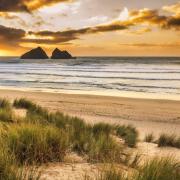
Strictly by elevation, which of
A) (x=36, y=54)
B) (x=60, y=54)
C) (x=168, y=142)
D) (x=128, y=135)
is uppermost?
(x=36, y=54)

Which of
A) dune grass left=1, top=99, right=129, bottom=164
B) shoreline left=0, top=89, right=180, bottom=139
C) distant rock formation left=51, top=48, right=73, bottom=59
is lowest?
shoreline left=0, top=89, right=180, bottom=139

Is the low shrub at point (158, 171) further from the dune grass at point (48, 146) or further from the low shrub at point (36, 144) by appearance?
the low shrub at point (36, 144)

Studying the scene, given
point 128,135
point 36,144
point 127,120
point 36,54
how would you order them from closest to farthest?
point 36,144 → point 128,135 → point 127,120 → point 36,54

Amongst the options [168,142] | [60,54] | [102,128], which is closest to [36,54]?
[60,54]

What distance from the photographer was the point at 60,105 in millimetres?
16266

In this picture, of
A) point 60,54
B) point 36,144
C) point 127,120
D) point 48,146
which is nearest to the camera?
point 36,144

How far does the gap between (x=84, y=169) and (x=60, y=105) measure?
1179 cm

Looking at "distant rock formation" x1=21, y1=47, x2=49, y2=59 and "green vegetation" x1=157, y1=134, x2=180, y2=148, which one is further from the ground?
"distant rock formation" x1=21, y1=47, x2=49, y2=59

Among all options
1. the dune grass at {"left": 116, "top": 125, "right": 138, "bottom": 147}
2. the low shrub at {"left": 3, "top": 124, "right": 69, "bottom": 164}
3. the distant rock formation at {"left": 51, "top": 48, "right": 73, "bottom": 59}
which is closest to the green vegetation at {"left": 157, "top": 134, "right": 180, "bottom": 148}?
the dune grass at {"left": 116, "top": 125, "right": 138, "bottom": 147}

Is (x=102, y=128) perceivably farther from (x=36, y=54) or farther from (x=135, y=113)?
(x=36, y=54)

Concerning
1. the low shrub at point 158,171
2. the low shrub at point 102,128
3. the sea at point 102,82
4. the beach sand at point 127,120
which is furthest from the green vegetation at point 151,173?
the sea at point 102,82

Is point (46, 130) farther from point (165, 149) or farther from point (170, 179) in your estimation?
point (165, 149)

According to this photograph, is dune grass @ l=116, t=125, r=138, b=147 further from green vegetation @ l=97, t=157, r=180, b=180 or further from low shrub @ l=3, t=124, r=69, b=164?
green vegetation @ l=97, t=157, r=180, b=180

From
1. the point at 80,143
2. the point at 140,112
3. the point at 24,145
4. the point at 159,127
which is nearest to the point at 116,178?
the point at 24,145
